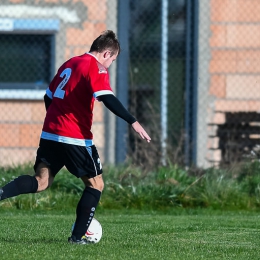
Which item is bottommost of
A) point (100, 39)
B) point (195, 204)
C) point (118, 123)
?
point (195, 204)

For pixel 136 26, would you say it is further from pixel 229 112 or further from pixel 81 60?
pixel 81 60

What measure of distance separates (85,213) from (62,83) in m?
0.96

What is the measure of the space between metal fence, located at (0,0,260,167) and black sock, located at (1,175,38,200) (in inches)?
194

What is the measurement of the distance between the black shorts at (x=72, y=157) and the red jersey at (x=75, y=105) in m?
0.04

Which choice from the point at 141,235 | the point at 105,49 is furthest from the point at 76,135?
the point at 141,235

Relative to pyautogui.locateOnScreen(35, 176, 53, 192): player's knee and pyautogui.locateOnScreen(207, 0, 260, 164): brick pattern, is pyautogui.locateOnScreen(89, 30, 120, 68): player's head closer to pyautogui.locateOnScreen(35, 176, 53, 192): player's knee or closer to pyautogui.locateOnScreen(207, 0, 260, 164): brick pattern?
pyautogui.locateOnScreen(35, 176, 53, 192): player's knee

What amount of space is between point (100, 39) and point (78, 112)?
0.58m

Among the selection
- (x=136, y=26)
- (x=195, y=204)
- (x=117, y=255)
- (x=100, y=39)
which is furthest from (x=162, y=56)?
(x=117, y=255)

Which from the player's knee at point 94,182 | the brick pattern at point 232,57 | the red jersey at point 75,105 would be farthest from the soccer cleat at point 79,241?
the brick pattern at point 232,57

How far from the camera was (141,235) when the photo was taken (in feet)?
24.4

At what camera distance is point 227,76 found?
40.8ft

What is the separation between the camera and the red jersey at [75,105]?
6.72m

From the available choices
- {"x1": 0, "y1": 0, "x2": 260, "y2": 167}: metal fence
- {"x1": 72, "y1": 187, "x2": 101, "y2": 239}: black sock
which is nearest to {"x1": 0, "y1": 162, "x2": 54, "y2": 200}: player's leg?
{"x1": 72, "y1": 187, "x2": 101, "y2": 239}: black sock

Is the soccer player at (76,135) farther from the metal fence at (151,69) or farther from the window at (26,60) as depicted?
the window at (26,60)
